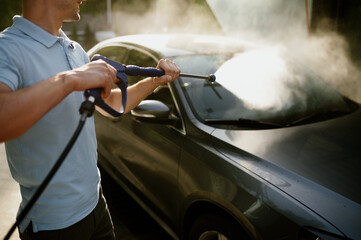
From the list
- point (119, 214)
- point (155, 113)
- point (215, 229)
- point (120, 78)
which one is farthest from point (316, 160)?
point (119, 214)

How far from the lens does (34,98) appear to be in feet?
2.91

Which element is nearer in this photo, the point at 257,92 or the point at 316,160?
the point at 316,160

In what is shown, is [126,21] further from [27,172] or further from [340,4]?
[27,172]

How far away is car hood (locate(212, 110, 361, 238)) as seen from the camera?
4.83 feet

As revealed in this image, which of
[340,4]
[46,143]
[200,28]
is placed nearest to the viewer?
[46,143]

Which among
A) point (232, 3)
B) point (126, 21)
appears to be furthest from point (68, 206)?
point (126, 21)

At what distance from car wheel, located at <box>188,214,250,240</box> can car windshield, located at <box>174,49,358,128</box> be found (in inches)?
25.6

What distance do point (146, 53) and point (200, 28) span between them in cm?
469

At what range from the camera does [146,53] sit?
2699mm

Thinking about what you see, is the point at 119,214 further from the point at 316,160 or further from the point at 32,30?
the point at 32,30

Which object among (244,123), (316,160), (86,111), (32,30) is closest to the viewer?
(86,111)

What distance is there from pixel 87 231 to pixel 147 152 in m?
1.06

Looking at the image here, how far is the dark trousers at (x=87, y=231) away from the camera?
1.30 m

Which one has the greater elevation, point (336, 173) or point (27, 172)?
point (27, 172)
